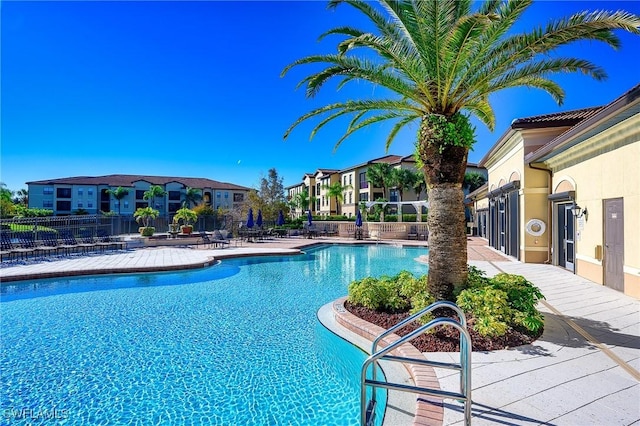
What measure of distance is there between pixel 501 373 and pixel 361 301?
3313 millimetres

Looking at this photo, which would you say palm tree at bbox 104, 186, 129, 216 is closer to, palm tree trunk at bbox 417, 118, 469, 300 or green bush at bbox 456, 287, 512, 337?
palm tree trunk at bbox 417, 118, 469, 300

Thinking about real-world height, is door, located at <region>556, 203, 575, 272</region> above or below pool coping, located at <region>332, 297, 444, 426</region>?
above

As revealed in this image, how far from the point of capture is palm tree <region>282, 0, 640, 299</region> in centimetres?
585

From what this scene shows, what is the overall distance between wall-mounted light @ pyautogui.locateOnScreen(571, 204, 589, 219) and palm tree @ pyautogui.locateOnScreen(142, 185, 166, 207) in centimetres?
6656

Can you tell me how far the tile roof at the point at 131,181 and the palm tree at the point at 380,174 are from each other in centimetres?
3612

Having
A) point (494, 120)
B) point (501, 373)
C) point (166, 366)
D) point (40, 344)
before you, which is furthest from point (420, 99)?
point (40, 344)

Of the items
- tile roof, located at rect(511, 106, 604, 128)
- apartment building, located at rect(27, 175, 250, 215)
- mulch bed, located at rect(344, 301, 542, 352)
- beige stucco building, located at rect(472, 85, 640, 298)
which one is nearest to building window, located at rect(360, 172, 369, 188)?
apartment building, located at rect(27, 175, 250, 215)

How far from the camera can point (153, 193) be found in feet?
213

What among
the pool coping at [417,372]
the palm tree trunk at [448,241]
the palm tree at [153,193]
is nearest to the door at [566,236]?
the palm tree trunk at [448,241]

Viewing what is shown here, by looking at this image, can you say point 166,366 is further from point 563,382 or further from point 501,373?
point 563,382

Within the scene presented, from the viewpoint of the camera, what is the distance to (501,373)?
4320 millimetres

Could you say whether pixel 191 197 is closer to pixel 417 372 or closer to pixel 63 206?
pixel 63 206

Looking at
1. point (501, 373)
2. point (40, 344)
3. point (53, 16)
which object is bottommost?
point (40, 344)

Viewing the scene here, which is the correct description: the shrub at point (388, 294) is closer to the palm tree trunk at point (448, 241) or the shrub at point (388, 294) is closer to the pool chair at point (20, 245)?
the palm tree trunk at point (448, 241)
